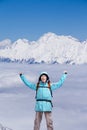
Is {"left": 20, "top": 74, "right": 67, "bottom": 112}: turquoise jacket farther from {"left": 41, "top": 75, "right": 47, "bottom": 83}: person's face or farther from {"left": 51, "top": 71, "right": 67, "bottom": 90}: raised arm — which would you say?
{"left": 41, "top": 75, "right": 47, "bottom": 83}: person's face

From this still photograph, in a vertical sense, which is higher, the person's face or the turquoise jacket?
the person's face

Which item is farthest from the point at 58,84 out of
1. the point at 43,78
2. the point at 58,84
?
the point at 43,78

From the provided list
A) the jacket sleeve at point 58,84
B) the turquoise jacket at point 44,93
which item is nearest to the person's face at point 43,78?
the turquoise jacket at point 44,93

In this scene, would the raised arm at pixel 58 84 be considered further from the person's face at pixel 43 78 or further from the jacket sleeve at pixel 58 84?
the person's face at pixel 43 78

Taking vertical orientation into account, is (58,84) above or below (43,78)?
below

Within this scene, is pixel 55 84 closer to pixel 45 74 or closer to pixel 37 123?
pixel 45 74

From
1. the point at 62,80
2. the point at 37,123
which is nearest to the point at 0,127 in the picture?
the point at 37,123

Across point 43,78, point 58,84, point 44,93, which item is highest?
point 43,78

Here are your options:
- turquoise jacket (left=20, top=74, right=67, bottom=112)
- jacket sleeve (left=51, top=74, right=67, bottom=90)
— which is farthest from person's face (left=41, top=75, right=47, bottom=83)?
jacket sleeve (left=51, top=74, right=67, bottom=90)

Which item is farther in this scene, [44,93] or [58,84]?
[44,93]

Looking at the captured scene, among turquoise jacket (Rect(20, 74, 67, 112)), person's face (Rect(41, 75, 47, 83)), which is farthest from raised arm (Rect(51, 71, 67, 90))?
person's face (Rect(41, 75, 47, 83))

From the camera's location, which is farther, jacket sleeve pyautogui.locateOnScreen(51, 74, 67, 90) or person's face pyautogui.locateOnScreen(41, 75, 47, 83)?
jacket sleeve pyautogui.locateOnScreen(51, 74, 67, 90)

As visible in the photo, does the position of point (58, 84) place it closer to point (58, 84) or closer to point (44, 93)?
point (58, 84)

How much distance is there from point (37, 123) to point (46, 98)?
3.24 feet
